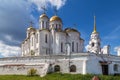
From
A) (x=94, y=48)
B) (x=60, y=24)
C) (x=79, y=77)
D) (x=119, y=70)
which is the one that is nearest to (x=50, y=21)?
(x=60, y=24)

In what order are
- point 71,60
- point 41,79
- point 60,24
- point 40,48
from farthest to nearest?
1. point 60,24
2. point 40,48
3. point 71,60
4. point 41,79

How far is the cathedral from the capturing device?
113 ft

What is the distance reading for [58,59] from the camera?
35281 mm

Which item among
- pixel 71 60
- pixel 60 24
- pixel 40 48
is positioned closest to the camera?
pixel 71 60

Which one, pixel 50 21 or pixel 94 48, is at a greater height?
pixel 50 21

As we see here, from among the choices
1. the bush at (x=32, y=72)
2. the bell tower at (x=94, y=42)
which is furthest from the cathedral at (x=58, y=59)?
the bell tower at (x=94, y=42)

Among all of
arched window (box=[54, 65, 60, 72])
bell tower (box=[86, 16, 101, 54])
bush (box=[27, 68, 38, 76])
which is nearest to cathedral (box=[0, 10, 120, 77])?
arched window (box=[54, 65, 60, 72])

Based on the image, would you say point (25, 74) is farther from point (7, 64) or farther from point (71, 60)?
point (71, 60)

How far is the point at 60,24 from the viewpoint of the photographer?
4700 centimetres

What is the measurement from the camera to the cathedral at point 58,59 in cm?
3447

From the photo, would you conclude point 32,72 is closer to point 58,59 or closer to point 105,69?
point 58,59

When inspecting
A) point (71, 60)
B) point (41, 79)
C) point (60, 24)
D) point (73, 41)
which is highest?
point (60, 24)

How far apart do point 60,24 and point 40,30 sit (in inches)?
179

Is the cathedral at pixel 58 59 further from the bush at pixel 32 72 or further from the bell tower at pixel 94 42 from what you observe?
the bell tower at pixel 94 42
